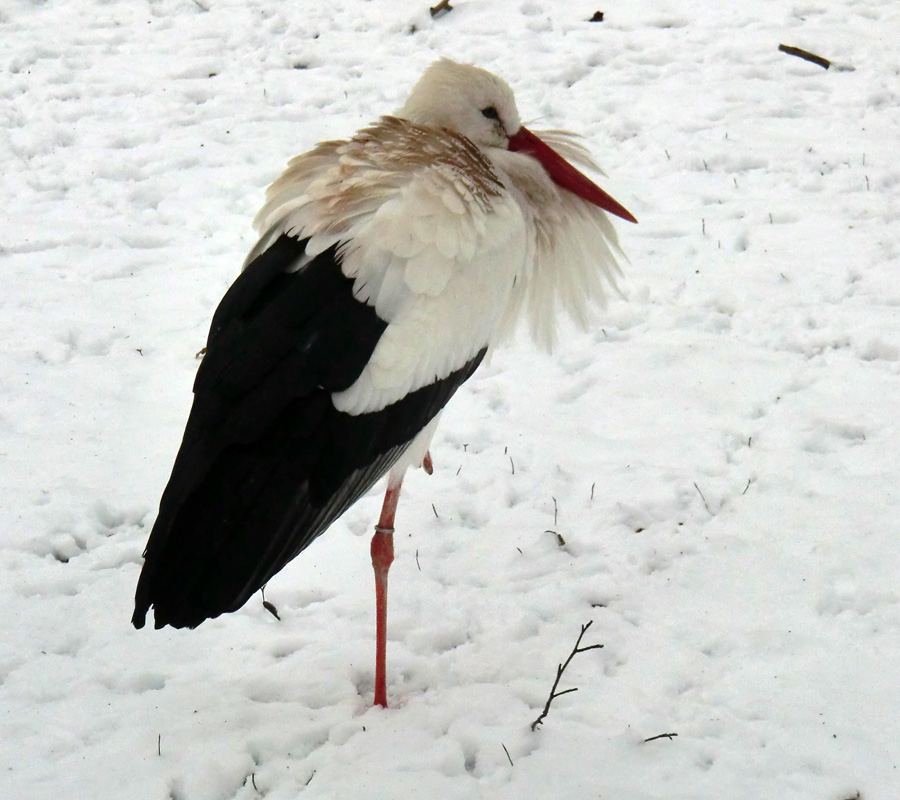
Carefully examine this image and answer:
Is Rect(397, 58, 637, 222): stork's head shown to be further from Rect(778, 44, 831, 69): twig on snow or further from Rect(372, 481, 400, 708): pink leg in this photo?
Rect(778, 44, 831, 69): twig on snow

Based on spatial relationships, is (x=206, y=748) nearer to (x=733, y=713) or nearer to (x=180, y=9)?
(x=733, y=713)

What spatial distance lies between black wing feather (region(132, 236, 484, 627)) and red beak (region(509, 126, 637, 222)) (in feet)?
2.97

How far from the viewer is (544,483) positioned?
10.3 ft

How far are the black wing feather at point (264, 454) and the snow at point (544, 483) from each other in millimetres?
487

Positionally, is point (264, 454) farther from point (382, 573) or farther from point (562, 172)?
point (562, 172)

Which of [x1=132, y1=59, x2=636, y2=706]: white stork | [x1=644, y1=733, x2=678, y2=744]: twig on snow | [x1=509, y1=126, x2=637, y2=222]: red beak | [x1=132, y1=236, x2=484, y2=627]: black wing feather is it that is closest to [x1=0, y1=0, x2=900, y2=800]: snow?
[x1=644, y1=733, x2=678, y2=744]: twig on snow

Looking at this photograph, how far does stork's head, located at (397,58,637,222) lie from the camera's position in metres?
2.74

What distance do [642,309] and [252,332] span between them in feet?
7.09

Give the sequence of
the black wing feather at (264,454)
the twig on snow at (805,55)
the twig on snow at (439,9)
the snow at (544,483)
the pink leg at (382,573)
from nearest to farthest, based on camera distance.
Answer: the black wing feather at (264,454) < the snow at (544,483) < the pink leg at (382,573) < the twig on snow at (805,55) < the twig on snow at (439,9)

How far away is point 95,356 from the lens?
3.81 meters

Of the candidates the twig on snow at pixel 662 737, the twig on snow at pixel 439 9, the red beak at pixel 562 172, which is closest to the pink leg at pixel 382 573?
the twig on snow at pixel 662 737

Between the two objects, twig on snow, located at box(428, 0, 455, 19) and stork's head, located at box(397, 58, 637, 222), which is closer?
stork's head, located at box(397, 58, 637, 222)

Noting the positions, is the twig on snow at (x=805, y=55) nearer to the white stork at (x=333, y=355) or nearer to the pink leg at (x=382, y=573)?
the white stork at (x=333, y=355)

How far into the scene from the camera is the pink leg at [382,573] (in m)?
2.41
